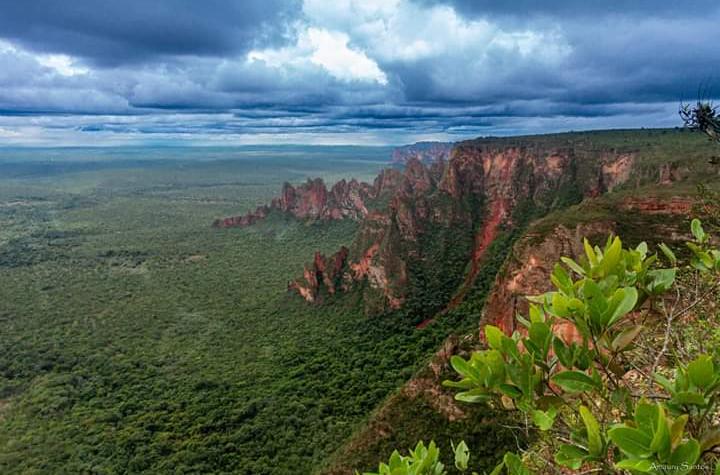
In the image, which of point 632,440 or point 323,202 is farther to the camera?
point 323,202

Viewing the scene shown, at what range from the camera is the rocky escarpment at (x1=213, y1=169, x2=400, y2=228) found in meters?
118

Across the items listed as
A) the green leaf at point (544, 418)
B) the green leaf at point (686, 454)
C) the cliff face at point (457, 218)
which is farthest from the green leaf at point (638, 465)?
the cliff face at point (457, 218)

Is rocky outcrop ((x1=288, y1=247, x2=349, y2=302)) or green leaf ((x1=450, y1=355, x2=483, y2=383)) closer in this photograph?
green leaf ((x1=450, y1=355, x2=483, y2=383))

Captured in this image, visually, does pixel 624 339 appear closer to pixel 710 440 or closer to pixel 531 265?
pixel 710 440

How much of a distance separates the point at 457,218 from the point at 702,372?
7116 cm

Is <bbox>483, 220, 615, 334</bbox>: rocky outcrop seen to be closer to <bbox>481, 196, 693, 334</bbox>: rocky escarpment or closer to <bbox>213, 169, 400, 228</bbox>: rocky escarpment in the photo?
<bbox>481, 196, 693, 334</bbox>: rocky escarpment

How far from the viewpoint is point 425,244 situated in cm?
6619

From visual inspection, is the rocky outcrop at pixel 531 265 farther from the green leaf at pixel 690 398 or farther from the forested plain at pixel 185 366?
the green leaf at pixel 690 398

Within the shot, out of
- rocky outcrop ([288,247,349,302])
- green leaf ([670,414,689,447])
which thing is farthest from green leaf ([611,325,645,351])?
rocky outcrop ([288,247,349,302])

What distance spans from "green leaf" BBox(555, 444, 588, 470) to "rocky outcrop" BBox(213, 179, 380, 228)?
369 ft

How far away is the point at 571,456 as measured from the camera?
8.08ft

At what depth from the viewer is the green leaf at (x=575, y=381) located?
245 centimetres

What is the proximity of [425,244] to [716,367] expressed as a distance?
64230mm

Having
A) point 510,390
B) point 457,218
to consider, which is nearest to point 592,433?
point 510,390
